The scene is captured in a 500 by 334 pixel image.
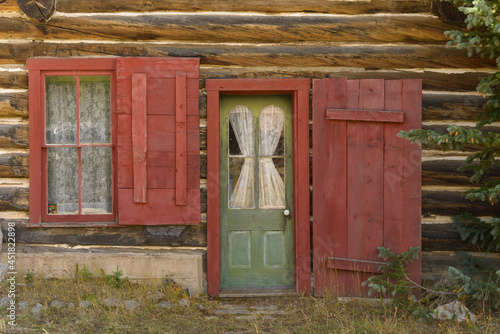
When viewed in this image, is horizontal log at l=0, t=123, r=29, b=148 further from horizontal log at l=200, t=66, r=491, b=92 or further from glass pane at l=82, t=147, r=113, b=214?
horizontal log at l=200, t=66, r=491, b=92

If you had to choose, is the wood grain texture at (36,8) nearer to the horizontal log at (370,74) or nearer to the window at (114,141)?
the window at (114,141)

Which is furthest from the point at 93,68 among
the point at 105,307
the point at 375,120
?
the point at 375,120

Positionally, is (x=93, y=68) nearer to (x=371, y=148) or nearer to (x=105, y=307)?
(x=105, y=307)

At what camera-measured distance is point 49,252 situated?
5098mm

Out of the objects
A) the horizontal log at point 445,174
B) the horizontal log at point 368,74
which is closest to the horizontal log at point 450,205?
the horizontal log at point 445,174

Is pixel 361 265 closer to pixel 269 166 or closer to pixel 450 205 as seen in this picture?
pixel 450 205

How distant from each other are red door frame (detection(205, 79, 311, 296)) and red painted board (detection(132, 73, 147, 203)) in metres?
0.68

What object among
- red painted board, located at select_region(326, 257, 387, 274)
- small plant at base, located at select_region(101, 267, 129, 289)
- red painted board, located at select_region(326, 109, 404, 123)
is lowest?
small plant at base, located at select_region(101, 267, 129, 289)

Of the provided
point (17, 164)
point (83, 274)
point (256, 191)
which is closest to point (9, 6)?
point (17, 164)

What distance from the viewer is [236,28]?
17.0ft

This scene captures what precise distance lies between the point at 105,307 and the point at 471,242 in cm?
392

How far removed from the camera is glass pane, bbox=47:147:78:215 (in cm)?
524

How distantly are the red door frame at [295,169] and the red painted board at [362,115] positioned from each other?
1.07 feet

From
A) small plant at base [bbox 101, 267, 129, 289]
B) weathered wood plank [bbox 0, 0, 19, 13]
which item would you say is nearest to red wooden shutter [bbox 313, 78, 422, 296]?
small plant at base [bbox 101, 267, 129, 289]
